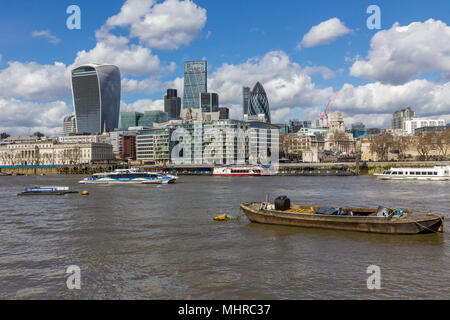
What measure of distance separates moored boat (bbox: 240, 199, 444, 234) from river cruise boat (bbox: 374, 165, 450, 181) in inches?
3117

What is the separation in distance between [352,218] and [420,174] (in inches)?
3346

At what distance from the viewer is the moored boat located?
3209 cm

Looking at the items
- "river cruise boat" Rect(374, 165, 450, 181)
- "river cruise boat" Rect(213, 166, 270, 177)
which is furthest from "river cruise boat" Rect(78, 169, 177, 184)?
"river cruise boat" Rect(374, 165, 450, 181)

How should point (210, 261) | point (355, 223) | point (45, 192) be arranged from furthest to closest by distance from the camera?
point (45, 192)
point (355, 223)
point (210, 261)

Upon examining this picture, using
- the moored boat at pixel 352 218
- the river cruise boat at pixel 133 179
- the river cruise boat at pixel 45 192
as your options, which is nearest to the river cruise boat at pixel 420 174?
the river cruise boat at pixel 133 179

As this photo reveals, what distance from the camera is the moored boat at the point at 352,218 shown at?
105 ft

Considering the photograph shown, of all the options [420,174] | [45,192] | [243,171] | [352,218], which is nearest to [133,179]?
[45,192]

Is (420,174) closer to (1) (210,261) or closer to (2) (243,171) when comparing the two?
(2) (243,171)

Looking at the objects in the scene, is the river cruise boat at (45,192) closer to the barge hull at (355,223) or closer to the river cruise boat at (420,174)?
the barge hull at (355,223)

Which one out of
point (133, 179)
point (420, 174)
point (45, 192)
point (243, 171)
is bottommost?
point (45, 192)

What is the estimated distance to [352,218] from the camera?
33.8m

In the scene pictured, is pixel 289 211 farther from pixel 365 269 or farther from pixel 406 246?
pixel 365 269

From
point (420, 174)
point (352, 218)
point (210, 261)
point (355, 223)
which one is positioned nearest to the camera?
point (210, 261)
